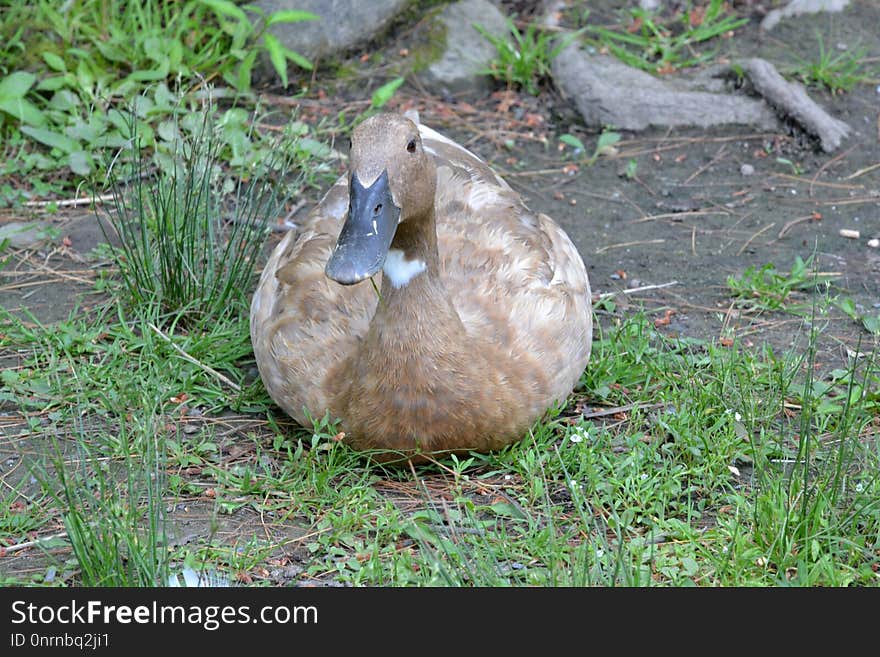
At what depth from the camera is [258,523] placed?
3553 mm

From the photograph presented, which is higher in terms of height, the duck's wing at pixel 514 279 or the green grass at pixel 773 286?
the duck's wing at pixel 514 279

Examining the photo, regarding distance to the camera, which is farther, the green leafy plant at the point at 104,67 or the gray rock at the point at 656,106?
the gray rock at the point at 656,106

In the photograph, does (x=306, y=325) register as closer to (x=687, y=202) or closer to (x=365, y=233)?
(x=365, y=233)

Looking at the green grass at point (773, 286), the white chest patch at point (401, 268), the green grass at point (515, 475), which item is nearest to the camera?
the green grass at point (515, 475)

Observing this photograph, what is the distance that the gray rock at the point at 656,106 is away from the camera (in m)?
5.96

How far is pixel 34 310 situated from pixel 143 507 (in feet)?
4.80

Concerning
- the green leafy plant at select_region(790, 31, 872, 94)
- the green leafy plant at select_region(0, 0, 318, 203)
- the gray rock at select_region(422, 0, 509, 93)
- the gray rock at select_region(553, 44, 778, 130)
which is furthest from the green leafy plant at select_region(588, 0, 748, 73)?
the green leafy plant at select_region(0, 0, 318, 203)

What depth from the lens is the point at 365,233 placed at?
3.32 meters

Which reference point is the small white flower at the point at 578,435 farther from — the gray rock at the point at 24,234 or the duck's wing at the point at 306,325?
the gray rock at the point at 24,234

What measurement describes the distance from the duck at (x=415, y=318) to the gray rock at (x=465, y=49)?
81.8 inches

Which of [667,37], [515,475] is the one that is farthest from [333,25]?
[515,475]

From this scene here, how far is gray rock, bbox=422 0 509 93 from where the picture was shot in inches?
246

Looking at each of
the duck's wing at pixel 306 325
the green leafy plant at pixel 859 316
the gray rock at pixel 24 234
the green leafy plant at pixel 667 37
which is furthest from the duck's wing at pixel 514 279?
the green leafy plant at pixel 667 37
